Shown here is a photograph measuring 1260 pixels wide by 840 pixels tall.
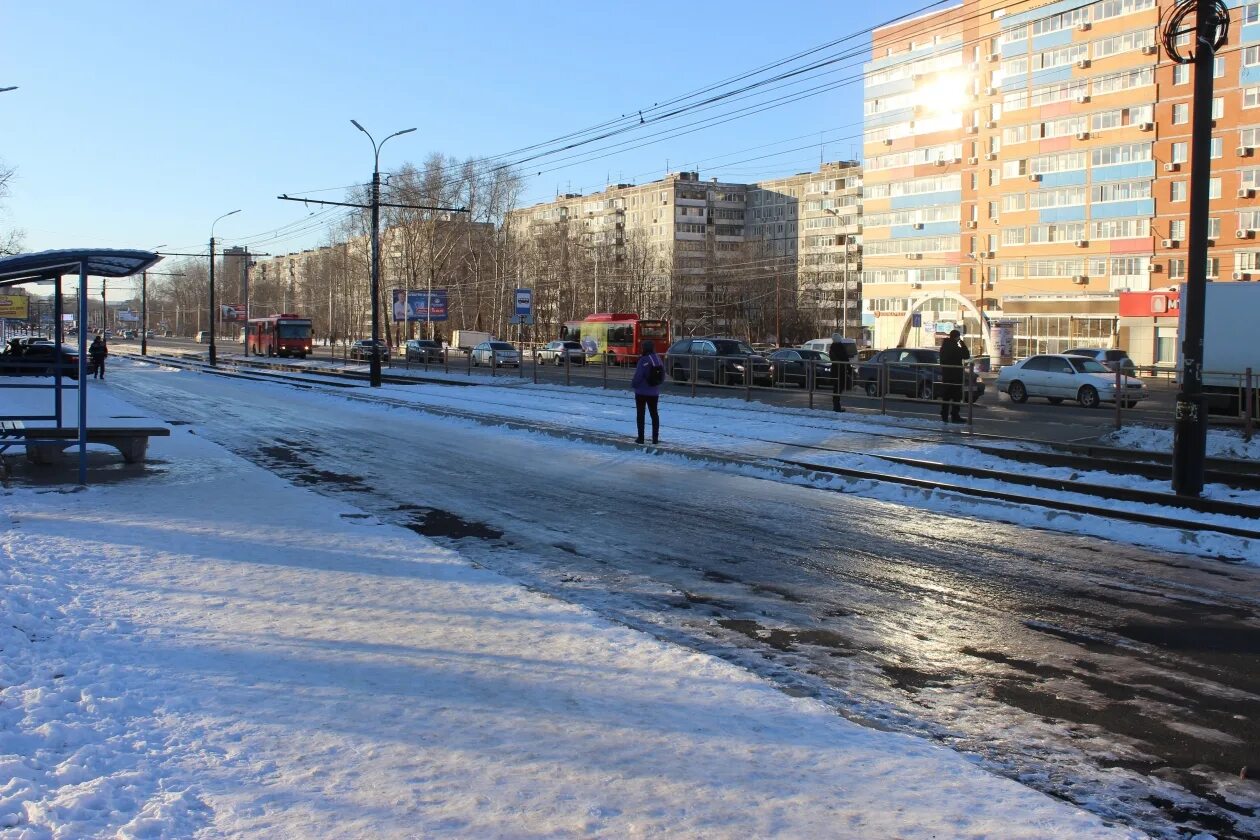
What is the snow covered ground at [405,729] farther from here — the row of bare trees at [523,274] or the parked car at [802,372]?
the row of bare trees at [523,274]

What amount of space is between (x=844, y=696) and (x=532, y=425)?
15.9m

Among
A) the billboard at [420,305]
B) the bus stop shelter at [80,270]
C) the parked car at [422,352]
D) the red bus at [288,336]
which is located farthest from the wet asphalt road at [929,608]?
the red bus at [288,336]

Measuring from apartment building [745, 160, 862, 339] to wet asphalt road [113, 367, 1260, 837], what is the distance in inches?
3822

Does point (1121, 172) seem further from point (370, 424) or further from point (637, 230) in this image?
point (637, 230)

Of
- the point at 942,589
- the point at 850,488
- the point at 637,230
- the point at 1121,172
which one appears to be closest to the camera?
the point at 942,589

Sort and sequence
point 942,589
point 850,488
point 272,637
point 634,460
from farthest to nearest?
1. point 634,460
2. point 850,488
3. point 942,589
4. point 272,637

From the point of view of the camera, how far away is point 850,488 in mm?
13312

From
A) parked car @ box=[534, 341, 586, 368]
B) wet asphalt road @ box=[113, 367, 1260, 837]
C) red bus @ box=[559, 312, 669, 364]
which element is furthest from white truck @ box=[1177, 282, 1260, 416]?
parked car @ box=[534, 341, 586, 368]

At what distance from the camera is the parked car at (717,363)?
29.9 m

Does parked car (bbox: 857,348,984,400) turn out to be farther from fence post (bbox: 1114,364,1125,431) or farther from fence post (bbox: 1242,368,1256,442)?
fence post (bbox: 1242,368,1256,442)

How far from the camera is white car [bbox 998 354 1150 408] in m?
28.7

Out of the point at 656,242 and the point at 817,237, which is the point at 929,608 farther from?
the point at 656,242

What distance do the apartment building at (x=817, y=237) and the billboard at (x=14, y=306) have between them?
7462 cm

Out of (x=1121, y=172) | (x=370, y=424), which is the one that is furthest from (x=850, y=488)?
(x=1121, y=172)
